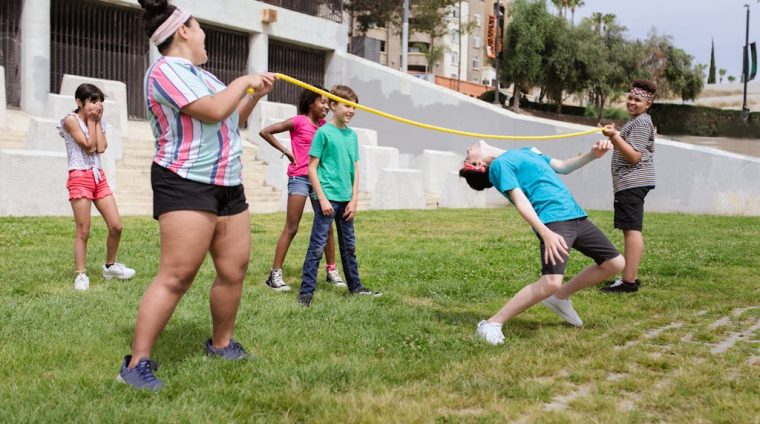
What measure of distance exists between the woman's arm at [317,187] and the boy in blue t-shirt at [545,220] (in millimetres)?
1332

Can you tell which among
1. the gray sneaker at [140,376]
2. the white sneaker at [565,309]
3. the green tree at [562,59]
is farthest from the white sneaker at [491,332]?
the green tree at [562,59]

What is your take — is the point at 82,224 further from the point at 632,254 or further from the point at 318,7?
the point at 318,7

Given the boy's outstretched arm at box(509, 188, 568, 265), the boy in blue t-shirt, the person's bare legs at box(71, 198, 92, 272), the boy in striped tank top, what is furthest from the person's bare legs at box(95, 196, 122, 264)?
the boy in striped tank top

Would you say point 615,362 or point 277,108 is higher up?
point 277,108

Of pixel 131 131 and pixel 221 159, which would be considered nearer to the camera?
pixel 221 159

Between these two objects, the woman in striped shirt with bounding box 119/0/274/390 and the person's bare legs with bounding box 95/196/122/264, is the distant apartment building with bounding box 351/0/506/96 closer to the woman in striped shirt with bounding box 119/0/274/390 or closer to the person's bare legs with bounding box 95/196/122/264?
the person's bare legs with bounding box 95/196/122/264

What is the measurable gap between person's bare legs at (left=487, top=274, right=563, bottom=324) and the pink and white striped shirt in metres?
1.99

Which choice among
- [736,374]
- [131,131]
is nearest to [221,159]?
[736,374]

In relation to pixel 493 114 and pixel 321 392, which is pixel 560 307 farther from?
pixel 493 114

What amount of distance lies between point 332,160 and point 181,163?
8.28ft

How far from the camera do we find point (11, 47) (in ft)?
58.6

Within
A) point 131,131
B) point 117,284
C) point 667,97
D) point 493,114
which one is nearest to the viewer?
point 117,284

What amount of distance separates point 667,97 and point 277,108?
40.4 metres

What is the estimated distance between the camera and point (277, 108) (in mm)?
19359
